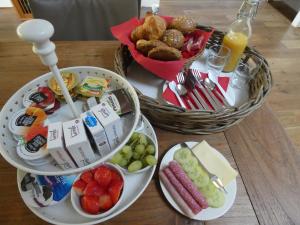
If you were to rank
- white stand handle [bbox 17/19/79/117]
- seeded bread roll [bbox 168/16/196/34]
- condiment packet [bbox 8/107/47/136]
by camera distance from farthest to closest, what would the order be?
seeded bread roll [bbox 168/16/196/34] < condiment packet [bbox 8/107/47/136] < white stand handle [bbox 17/19/79/117]

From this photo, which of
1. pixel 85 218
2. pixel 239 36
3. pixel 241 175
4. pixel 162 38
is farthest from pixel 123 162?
pixel 239 36

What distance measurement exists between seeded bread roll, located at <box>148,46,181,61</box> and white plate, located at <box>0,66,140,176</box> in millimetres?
237

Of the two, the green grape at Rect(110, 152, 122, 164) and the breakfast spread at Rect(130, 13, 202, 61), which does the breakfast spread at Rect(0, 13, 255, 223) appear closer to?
the green grape at Rect(110, 152, 122, 164)

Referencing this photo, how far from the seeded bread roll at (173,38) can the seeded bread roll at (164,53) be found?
0.18 ft

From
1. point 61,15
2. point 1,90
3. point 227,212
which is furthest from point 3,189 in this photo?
point 61,15

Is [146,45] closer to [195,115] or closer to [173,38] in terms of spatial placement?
[173,38]

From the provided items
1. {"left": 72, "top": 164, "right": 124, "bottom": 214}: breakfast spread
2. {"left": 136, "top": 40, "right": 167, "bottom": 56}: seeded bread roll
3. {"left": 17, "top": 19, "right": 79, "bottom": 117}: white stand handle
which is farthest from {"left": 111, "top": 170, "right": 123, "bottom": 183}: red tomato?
{"left": 136, "top": 40, "right": 167, "bottom": 56}: seeded bread roll

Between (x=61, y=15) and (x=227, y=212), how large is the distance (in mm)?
880

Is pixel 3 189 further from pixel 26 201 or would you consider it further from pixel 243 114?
pixel 243 114

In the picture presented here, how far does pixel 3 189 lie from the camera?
1.35 feet

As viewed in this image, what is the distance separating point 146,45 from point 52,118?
1.15 feet

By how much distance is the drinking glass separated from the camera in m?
0.65

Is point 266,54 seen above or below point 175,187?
below

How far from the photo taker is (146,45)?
583 millimetres
